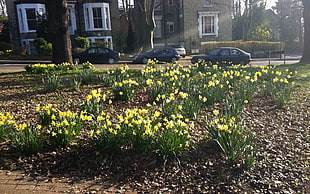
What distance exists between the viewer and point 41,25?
2642 cm

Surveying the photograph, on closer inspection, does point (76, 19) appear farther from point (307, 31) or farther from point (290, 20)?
point (290, 20)

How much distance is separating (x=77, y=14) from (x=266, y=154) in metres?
29.9

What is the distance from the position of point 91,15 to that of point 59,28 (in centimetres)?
1851

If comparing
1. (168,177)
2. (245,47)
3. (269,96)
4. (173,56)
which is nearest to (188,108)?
(168,177)

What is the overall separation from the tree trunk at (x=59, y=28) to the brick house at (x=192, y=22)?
72.7 feet

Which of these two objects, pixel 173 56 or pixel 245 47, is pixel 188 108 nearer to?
pixel 173 56

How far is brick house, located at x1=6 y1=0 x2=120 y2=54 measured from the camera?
28203 millimetres

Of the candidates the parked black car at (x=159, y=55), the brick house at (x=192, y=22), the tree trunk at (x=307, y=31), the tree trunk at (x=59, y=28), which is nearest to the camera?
the tree trunk at (x=59, y=28)

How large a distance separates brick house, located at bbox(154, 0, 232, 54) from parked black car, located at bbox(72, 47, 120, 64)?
13.8 metres

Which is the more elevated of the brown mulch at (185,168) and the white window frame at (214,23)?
the white window frame at (214,23)

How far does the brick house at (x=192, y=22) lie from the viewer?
113 ft

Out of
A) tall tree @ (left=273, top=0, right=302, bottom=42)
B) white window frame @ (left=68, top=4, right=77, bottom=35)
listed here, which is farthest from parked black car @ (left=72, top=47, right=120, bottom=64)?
tall tree @ (left=273, top=0, right=302, bottom=42)

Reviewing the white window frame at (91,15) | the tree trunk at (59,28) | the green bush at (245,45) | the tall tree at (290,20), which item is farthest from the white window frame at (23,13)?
the tall tree at (290,20)

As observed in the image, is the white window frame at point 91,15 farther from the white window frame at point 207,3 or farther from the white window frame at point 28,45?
the white window frame at point 207,3
